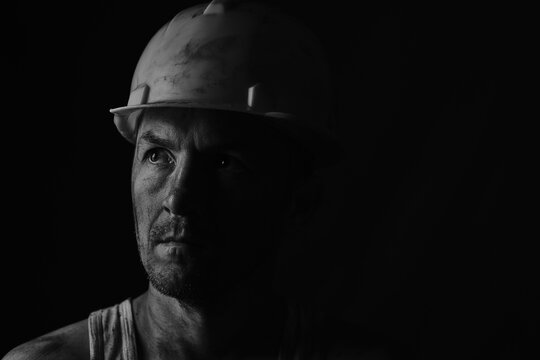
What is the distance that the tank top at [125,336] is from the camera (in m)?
2.77

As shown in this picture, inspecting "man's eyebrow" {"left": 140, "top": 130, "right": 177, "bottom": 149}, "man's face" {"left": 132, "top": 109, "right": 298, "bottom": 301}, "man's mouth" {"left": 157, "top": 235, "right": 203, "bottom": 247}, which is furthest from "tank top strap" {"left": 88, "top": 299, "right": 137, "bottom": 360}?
"man's eyebrow" {"left": 140, "top": 130, "right": 177, "bottom": 149}

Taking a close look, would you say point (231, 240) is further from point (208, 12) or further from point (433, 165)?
point (433, 165)

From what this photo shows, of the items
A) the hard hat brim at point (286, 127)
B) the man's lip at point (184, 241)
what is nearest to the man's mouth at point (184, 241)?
the man's lip at point (184, 241)

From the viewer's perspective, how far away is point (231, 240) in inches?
103

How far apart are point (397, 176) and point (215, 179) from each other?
60.6 inches

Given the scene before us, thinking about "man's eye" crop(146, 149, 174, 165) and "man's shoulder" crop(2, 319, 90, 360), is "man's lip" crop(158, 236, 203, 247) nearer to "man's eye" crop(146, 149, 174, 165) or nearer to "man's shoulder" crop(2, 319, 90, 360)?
"man's eye" crop(146, 149, 174, 165)

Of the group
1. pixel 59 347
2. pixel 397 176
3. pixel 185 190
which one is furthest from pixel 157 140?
pixel 397 176

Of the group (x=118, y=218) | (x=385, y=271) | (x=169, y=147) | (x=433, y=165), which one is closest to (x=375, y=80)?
(x=433, y=165)

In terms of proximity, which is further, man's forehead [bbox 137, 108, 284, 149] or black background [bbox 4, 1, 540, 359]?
black background [bbox 4, 1, 540, 359]

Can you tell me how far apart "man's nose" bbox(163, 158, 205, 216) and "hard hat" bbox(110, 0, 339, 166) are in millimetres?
175

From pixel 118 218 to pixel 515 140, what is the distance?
1.71m

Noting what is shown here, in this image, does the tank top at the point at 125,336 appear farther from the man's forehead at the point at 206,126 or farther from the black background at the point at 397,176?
the black background at the point at 397,176

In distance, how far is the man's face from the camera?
255 cm

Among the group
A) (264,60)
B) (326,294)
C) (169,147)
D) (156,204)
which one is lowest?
(326,294)
